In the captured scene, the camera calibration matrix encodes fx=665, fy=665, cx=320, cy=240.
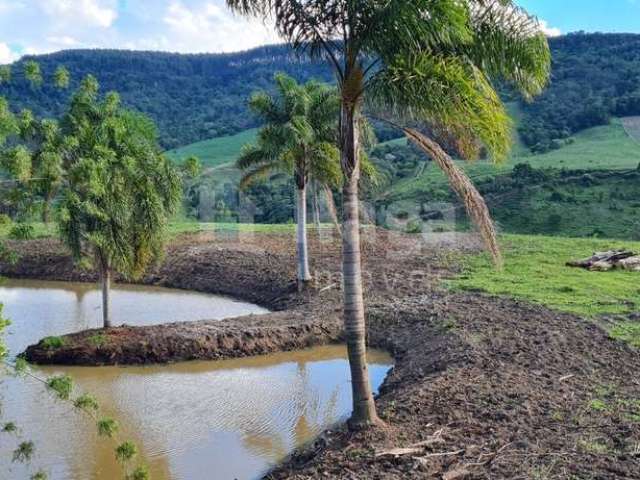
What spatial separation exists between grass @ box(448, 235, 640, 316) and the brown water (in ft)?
19.6

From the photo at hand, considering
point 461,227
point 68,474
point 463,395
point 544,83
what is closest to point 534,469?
point 463,395

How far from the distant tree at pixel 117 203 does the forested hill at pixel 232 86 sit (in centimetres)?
2596

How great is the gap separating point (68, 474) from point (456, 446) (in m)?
5.66

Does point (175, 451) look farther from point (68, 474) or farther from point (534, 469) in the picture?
point (534, 469)

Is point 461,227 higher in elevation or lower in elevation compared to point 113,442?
higher

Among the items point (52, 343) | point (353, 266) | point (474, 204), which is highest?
point (474, 204)

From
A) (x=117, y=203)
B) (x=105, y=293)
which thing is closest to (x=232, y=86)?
(x=105, y=293)

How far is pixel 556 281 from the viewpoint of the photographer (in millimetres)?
21391

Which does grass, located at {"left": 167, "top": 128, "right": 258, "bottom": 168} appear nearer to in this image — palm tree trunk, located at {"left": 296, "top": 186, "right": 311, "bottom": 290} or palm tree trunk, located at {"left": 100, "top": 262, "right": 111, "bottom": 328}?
palm tree trunk, located at {"left": 296, "top": 186, "right": 311, "bottom": 290}

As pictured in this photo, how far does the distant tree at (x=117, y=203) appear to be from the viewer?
608 inches

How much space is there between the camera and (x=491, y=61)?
31.0ft

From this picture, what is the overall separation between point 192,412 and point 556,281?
1353cm

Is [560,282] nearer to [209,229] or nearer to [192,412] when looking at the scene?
[192,412]

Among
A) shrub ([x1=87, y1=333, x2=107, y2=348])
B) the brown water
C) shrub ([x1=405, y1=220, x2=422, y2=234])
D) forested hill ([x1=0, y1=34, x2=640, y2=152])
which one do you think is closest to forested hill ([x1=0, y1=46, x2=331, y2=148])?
forested hill ([x1=0, y1=34, x2=640, y2=152])
